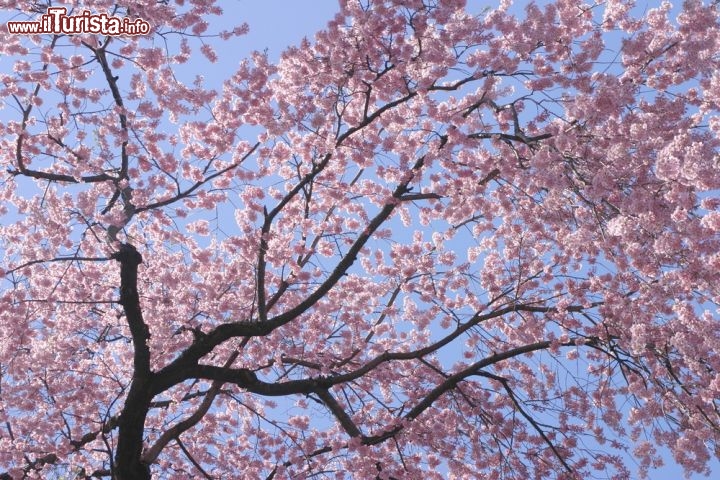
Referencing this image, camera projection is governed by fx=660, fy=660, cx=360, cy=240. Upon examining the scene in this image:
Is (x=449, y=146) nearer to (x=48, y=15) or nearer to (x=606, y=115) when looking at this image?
(x=606, y=115)

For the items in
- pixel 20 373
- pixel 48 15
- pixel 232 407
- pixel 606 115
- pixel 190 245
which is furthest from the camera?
pixel 232 407

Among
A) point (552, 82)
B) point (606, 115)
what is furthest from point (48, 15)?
point (606, 115)

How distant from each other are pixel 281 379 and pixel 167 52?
15.3 feet

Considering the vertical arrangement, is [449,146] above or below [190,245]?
below

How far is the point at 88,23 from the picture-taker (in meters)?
8.29

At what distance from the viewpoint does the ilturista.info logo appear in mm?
8242

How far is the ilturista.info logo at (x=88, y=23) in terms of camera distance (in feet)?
27.0

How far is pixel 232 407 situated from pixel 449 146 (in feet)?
21.1

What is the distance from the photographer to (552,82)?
768 cm

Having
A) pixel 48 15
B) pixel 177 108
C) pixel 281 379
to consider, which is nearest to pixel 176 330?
pixel 281 379

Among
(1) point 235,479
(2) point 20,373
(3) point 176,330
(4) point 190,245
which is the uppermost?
(4) point 190,245

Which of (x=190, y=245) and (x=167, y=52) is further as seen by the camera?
(x=190, y=245)

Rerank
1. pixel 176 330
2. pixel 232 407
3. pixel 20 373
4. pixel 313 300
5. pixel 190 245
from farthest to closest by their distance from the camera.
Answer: pixel 232 407, pixel 190 245, pixel 20 373, pixel 176 330, pixel 313 300

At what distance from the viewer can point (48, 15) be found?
27.2 ft
